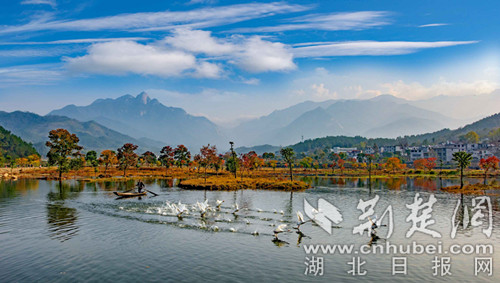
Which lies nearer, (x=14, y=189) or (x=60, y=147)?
(x=14, y=189)

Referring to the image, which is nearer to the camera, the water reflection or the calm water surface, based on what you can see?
the calm water surface

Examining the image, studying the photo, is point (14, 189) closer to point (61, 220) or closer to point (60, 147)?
point (60, 147)

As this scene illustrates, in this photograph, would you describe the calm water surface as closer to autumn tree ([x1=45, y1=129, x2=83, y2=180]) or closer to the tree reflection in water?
the tree reflection in water

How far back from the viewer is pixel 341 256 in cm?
2347

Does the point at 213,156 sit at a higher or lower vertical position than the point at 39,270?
higher

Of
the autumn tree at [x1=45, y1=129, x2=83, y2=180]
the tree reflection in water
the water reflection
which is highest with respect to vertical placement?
the autumn tree at [x1=45, y1=129, x2=83, y2=180]

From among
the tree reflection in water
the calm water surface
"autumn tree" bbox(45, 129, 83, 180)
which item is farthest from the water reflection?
the calm water surface

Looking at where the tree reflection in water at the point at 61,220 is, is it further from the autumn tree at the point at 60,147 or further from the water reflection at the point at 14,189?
the autumn tree at the point at 60,147

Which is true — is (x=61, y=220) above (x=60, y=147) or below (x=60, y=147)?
below

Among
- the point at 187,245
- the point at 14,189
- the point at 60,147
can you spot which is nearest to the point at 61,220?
the point at 187,245

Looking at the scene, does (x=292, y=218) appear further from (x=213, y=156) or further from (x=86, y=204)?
(x=213, y=156)

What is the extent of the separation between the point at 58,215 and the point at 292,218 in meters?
23.7

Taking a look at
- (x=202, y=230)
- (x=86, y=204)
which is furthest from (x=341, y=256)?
(x=86, y=204)

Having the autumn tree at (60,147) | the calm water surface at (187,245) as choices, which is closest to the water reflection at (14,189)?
the autumn tree at (60,147)
